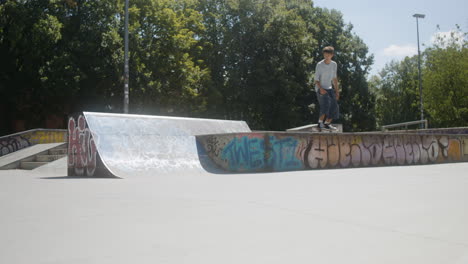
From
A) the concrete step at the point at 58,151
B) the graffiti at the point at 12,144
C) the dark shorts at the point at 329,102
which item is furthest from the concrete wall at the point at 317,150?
the graffiti at the point at 12,144

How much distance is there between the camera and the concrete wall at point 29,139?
73.8ft

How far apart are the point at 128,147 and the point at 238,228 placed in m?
8.52

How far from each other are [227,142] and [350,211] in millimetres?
8566

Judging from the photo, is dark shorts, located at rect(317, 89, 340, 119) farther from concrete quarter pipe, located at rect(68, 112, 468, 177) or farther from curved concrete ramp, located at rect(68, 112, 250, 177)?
curved concrete ramp, located at rect(68, 112, 250, 177)

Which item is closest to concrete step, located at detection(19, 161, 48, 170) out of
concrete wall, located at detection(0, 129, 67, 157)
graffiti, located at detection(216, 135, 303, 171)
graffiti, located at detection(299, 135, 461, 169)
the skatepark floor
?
concrete wall, located at detection(0, 129, 67, 157)

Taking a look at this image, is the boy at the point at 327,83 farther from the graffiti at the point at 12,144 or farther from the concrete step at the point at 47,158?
the graffiti at the point at 12,144

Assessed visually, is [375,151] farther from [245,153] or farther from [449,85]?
[449,85]

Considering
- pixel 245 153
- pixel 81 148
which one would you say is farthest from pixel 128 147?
pixel 245 153

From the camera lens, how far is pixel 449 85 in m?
40.5

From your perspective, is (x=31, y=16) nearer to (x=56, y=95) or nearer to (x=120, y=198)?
(x=56, y=95)

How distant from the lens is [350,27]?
44.6m

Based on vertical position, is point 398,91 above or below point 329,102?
above

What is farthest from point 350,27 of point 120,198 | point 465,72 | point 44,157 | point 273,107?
point 120,198

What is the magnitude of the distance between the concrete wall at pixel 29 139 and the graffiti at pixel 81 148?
10547mm
